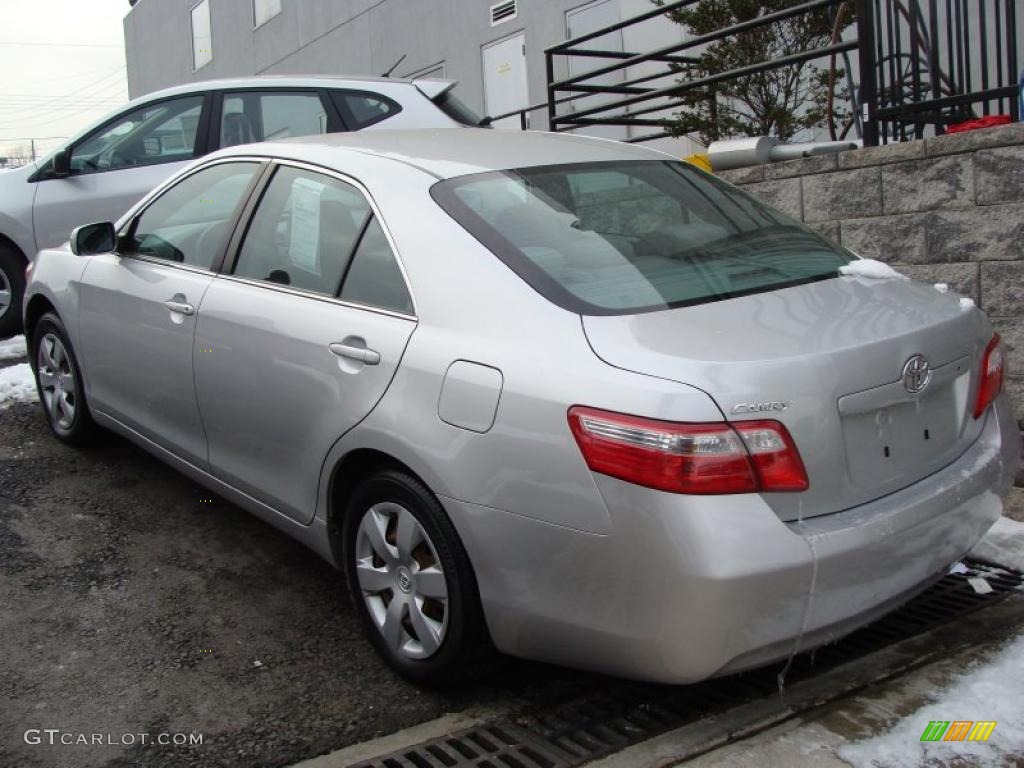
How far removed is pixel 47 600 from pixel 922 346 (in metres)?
3.03

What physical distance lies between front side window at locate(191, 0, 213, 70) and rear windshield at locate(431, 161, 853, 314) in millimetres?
22174

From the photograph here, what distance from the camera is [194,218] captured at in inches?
167

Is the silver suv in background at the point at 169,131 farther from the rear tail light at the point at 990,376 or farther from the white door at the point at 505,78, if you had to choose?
the white door at the point at 505,78

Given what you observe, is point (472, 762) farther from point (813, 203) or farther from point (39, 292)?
point (813, 203)

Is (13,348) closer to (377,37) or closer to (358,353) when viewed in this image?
(358,353)

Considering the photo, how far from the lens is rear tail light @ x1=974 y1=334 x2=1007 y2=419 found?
9.83 ft

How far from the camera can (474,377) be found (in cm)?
273

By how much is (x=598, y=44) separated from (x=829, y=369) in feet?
34.9

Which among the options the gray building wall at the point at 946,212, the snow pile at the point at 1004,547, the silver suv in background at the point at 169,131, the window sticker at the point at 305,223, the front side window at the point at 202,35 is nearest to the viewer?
the window sticker at the point at 305,223

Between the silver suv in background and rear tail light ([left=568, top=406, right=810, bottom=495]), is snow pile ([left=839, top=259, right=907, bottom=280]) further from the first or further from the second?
the silver suv in background

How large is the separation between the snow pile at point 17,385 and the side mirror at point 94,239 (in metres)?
1.76

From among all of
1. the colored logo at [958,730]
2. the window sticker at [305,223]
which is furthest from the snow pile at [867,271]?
the window sticker at [305,223]

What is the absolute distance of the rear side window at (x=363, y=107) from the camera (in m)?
7.07

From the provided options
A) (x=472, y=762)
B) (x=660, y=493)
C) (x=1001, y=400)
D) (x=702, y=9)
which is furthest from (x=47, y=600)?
(x=702, y=9)
